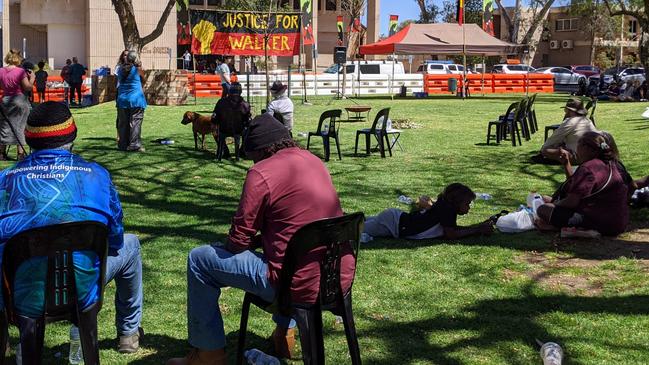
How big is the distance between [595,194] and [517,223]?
2.93 ft

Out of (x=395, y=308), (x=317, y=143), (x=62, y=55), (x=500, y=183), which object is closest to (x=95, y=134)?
(x=317, y=143)

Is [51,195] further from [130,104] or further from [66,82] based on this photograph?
[66,82]

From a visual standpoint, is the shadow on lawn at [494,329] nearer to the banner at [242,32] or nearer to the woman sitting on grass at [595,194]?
the woman sitting on grass at [595,194]

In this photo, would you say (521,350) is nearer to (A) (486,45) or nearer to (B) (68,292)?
(B) (68,292)

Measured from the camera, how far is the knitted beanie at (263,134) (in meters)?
4.05

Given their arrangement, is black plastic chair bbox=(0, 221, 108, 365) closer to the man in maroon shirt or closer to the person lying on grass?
the man in maroon shirt

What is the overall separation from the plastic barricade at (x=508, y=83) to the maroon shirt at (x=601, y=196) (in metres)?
31.9

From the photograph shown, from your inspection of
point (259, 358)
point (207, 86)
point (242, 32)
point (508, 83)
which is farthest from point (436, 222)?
point (508, 83)

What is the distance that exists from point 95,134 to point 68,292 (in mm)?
13552

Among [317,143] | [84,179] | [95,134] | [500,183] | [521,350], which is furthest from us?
[95,134]

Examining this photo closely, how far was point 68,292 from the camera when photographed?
355 cm

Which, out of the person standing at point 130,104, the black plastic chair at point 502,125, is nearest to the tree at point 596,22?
the black plastic chair at point 502,125

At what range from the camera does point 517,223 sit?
25.2 ft

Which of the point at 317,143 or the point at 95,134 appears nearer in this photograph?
the point at 317,143
